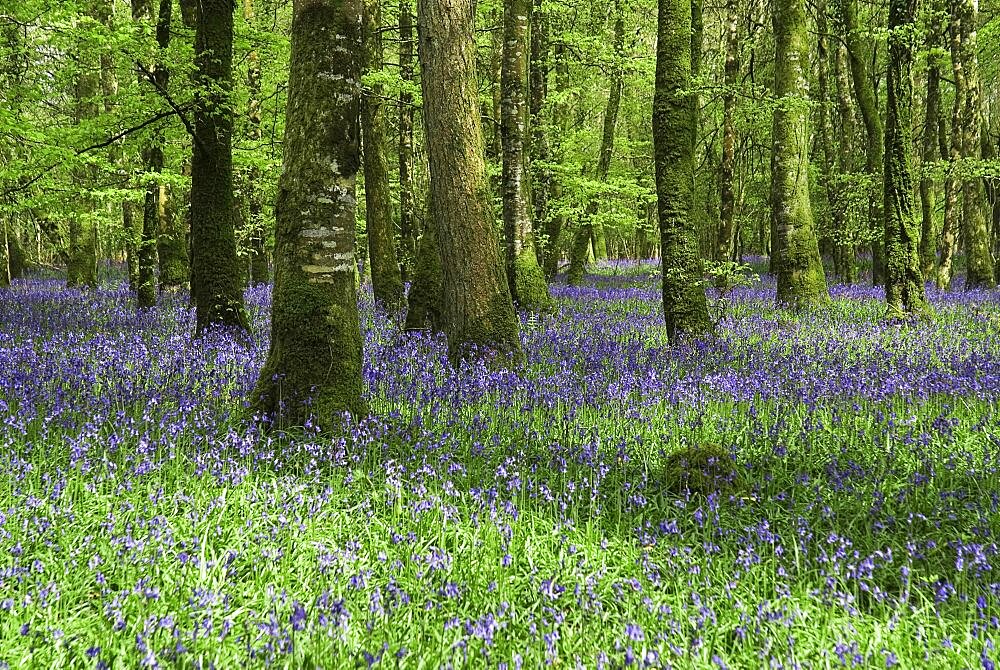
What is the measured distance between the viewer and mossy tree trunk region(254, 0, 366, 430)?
4.86 metres

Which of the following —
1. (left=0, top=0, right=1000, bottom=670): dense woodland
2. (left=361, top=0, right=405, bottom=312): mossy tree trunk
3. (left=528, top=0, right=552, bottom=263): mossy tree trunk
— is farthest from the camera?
(left=528, top=0, right=552, bottom=263): mossy tree trunk

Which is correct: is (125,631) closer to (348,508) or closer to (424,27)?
(348,508)

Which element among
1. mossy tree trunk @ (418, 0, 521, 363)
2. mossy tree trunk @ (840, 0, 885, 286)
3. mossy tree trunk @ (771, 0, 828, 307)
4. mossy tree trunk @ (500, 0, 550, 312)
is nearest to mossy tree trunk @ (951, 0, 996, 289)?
mossy tree trunk @ (840, 0, 885, 286)

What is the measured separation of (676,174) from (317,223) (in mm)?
4842

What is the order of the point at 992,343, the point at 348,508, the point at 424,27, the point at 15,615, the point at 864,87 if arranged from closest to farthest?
the point at 15,615 → the point at 348,508 → the point at 424,27 → the point at 992,343 → the point at 864,87

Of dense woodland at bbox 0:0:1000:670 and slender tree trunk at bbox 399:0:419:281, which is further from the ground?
slender tree trunk at bbox 399:0:419:281

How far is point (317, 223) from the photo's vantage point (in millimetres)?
4898

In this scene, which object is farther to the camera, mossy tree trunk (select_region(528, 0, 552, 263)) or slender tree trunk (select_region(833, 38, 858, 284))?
slender tree trunk (select_region(833, 38, 858, 284))

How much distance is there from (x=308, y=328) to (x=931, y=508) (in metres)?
4.27

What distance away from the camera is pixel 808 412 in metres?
5.32

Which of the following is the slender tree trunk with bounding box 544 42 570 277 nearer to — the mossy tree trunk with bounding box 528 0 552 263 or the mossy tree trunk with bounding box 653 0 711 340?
the mossy tree trunk with bounding box 528 0 552 263

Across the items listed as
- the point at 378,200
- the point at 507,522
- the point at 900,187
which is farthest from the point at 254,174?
the point at 507,522

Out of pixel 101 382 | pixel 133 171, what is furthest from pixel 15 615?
pixel 133 171

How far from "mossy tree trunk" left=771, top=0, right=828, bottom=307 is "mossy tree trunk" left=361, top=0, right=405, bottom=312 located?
278 inches
